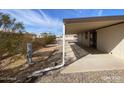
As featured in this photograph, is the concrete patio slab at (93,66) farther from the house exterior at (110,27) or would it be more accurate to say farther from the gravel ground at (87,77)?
the house exterior at (110,27)

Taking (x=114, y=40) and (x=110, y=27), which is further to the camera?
(x=110, y=27)

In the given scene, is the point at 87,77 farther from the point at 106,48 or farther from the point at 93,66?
the point at 106,48

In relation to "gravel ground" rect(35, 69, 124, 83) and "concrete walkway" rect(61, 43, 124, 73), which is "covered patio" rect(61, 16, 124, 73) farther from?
"gravel ground" rect(35, 69, 124, 83)

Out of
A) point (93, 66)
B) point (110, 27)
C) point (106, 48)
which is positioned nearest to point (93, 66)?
point (93, 66)

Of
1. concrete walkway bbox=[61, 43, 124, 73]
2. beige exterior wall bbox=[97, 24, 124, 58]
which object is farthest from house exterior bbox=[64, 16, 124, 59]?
concrete walkway bbox=[61, 43, 124, 73]

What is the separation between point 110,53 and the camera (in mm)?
11648

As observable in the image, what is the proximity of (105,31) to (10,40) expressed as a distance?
28.2ft

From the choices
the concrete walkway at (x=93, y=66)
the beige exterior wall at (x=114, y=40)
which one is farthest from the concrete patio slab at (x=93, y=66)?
the beige exterior wall at (x=114, y=40)

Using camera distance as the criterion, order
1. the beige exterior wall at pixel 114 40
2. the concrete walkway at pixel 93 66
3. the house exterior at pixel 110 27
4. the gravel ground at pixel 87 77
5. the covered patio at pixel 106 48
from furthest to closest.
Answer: the beige exterior wall at pixel 114 40, the house exterior at pixel 110 27, the covered patio at pixel 106 48, the concrete walkway at pixel 93 66, the gravel ground at pixel 87 77

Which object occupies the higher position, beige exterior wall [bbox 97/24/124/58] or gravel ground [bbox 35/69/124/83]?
beige exterior wall [bbox 97/24/124/58]

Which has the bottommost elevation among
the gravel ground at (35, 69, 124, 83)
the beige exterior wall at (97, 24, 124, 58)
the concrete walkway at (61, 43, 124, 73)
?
the gravel ground at (35, 69, 124, 83)

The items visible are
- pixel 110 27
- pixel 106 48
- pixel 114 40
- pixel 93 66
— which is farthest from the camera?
pixel 106 48
